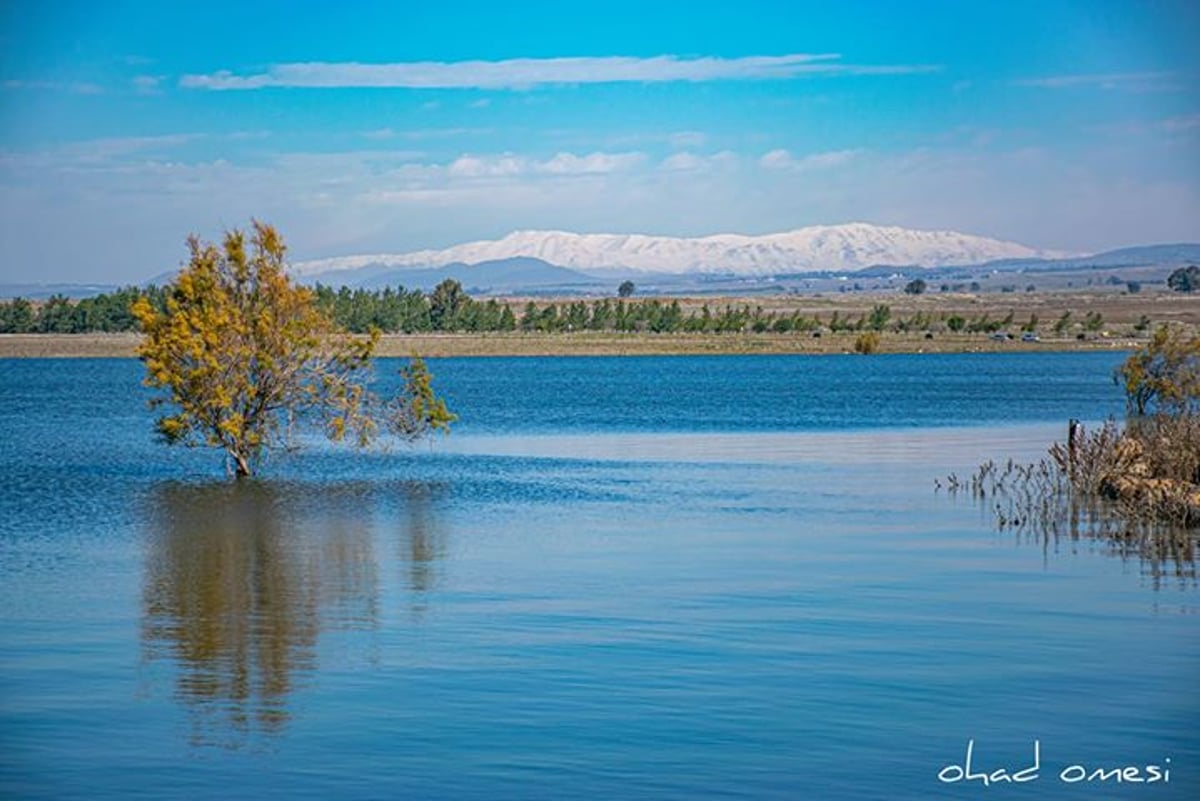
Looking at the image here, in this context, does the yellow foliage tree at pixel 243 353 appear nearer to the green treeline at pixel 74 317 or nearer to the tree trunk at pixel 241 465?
the tree trunk at pixel 241 465

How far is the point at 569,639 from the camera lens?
64.3 ft

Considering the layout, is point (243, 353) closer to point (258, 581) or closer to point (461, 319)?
point (258, 581)

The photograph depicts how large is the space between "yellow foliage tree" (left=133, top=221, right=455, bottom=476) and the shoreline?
92377 mm

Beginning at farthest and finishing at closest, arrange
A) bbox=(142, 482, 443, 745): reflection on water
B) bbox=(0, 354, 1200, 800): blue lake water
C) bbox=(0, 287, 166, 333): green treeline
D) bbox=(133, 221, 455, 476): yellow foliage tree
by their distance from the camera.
Answer: bbox=(0, 287, 166, 333): green treeline
bbox=(133, 221, 455, 476): yellow foliage tree
bbox=(142, 482, 443, 745): reflection on water
bbox=(0, 354, 1200, 800): blue lake water

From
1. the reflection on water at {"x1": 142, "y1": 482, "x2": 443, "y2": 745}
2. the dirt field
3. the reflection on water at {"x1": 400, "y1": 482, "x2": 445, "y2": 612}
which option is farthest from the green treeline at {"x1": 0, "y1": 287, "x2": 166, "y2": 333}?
the reflection on water at {"x1": 400, "y1": 482, "x2": 445, "y2": 612}

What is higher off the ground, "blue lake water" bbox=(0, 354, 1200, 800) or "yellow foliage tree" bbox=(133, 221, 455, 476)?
"yellow foliage tree" bbox=(133, 221, 455, 476)

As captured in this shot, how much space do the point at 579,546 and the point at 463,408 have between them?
42.8m

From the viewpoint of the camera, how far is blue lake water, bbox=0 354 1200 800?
1453 centimetres

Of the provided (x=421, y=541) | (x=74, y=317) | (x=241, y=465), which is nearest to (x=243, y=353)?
(x=241, y=465)

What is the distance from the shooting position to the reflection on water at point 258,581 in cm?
→ 1731

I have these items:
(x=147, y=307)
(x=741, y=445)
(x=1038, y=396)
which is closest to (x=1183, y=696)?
(x=147, y=307)

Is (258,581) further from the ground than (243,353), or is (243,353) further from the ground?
(243,353)

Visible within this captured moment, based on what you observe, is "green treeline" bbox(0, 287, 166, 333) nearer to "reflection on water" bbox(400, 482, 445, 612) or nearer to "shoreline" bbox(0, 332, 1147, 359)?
"shoreline" bbox(0, 332, 1147, 359)

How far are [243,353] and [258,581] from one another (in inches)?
591
